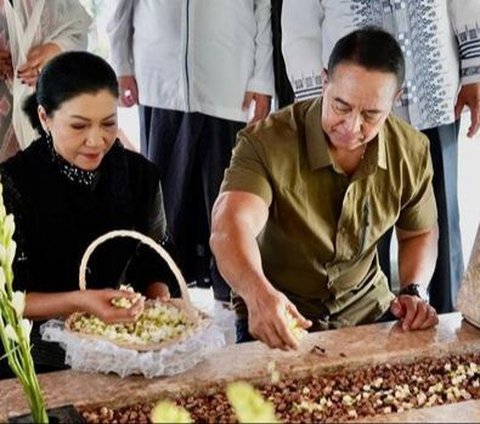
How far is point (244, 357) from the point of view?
71.2 inches

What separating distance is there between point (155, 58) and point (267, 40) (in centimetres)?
39

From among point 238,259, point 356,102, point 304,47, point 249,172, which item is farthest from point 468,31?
point 238,259

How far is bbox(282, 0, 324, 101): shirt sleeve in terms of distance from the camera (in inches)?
109

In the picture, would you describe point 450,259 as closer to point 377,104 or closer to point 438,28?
point 438,28

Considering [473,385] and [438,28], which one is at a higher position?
[438,28]

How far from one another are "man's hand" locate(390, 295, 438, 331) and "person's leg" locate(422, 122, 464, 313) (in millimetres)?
873

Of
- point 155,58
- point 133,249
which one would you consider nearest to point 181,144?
point 155,58

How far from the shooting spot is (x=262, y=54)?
3.06m

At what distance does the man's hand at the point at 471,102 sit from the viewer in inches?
109

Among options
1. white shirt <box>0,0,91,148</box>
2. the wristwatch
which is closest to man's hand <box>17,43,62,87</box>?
white shirt <box>0,0,91,148</box>

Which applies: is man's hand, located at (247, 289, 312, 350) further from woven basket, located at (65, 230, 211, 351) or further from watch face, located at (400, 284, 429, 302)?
watch face, located at (400, 284, 429, 302)

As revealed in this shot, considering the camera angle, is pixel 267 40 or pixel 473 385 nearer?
pixel 473 385

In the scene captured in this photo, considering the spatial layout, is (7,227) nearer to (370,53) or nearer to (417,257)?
(370,53)

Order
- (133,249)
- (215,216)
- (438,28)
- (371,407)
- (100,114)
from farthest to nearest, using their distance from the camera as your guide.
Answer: (438,28) < (133,249) < (100,114) < (215,216) < (371,407)
